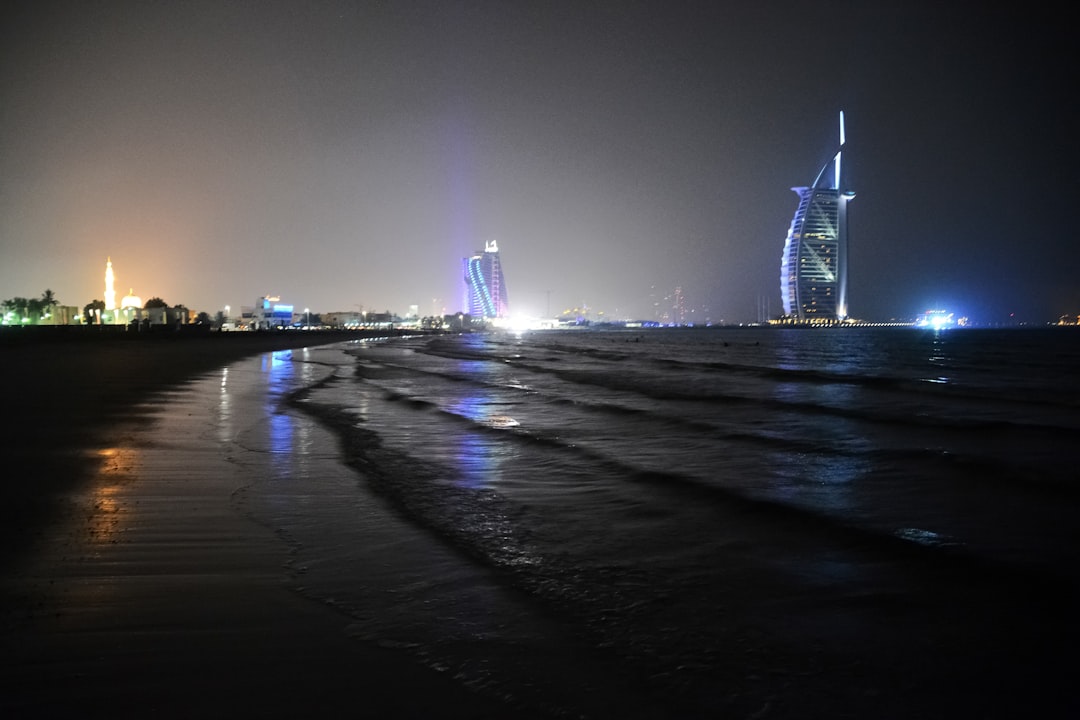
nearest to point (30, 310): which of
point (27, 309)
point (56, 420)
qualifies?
point (27, 309)

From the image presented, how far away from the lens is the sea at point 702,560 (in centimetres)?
361

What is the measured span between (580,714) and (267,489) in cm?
589

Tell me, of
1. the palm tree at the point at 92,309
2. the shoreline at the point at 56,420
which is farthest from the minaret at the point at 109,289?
the shoreline at the point at 56,420

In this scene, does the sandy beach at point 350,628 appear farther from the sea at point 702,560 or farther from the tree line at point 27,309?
the tree line at point 27,309

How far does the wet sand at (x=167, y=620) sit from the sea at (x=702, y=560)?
26cm

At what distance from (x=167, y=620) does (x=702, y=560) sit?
3.81 m

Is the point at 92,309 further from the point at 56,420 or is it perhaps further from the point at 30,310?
the point at 56,420

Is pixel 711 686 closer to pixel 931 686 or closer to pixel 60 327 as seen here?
pixel 931 686

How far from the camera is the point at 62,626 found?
160 inches

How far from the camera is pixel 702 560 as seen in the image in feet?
18.7

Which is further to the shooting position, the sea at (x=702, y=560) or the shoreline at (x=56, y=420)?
the shoreline at (x=56, y=420)

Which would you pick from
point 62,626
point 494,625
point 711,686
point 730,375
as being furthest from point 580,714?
point 730,375

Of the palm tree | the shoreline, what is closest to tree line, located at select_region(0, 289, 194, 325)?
the palm tree

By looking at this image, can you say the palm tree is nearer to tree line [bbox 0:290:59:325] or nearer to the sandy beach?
tree line [bbox 0:290:59:325]
